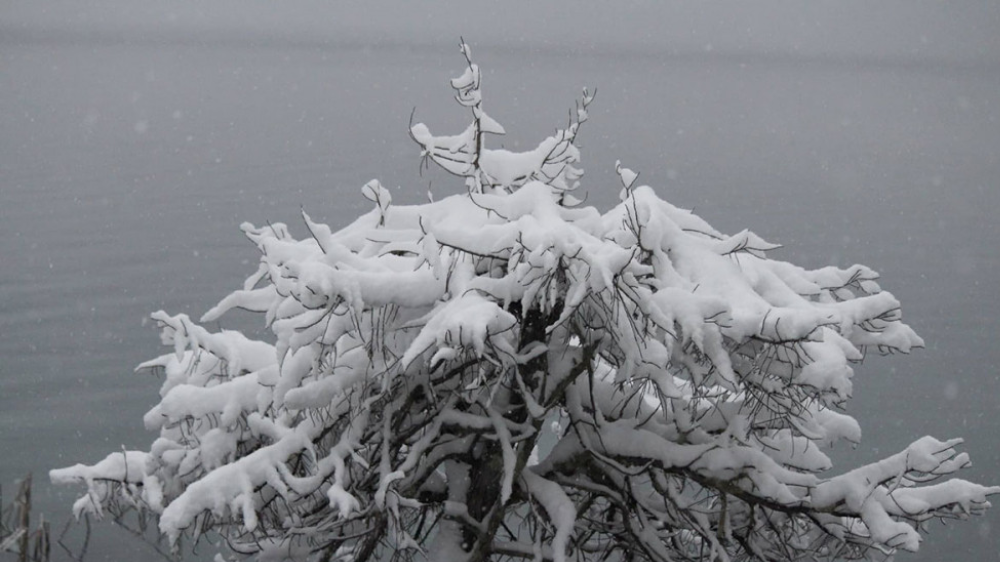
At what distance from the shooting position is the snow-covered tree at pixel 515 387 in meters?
6.46

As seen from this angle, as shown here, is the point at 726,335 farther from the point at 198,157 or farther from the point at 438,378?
the point at 198,157

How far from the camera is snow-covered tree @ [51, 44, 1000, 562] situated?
646 cm

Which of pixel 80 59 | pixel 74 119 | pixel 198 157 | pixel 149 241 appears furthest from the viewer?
pixel 80 59

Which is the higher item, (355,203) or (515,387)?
(515,387)

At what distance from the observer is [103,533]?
30422mm

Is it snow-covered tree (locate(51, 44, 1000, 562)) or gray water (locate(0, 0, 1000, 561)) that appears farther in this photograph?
gray water (locate(0, 0, 1000, 561))

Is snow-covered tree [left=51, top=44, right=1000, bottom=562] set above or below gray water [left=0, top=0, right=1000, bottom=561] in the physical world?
above

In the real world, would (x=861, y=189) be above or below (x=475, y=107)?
below

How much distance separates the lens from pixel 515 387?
7.80m

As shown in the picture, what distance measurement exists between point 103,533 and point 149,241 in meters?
32.4

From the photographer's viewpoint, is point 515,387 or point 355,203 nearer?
point 515,387

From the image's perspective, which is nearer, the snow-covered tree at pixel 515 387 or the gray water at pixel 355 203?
the snow-covered tree at pixel 515 387

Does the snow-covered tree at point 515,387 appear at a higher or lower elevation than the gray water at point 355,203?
higher

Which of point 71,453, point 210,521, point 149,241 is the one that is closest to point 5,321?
point 149,241
